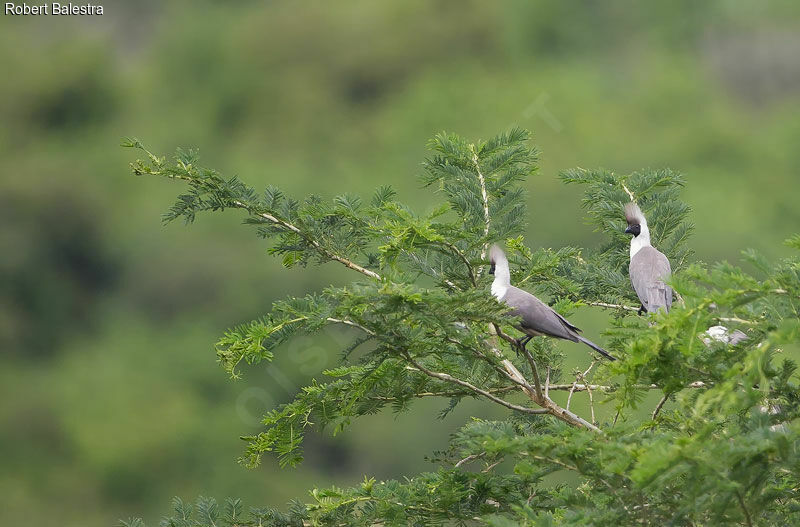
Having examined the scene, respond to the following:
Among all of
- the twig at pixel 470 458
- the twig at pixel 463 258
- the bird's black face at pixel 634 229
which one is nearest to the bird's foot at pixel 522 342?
the twig at pixel 463 258

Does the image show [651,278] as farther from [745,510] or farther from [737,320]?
[745,510]

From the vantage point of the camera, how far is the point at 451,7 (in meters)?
77.6

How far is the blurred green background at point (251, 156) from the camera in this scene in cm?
4172

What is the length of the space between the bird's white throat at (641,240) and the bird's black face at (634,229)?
13 millimetres

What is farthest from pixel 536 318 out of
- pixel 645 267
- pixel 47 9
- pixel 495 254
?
pixel 47 9

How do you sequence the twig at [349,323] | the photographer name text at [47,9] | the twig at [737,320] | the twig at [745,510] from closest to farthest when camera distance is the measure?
the twig at [745,510] → the twig at [737,320] → the twig at [349,323] → the photographer name text at [47,9]

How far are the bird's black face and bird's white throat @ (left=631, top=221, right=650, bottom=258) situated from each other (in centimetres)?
1

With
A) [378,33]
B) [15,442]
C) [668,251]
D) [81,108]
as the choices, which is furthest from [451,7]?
[668,251]

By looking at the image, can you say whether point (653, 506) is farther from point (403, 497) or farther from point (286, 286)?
point (286, 286)

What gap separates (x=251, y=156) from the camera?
64500 mm

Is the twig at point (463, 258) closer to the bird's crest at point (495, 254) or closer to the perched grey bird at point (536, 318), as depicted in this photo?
the perched grey bird at point (536, 318)

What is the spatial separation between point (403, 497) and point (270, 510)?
2.75ft

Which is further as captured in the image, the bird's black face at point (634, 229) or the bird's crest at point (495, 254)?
the bird's black face at point (634, 229)

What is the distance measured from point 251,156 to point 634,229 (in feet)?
193
